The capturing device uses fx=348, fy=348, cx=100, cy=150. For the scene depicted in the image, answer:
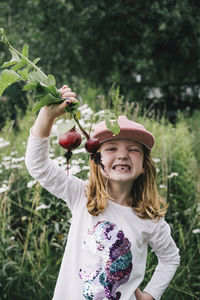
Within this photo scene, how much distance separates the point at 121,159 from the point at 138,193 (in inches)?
11.3

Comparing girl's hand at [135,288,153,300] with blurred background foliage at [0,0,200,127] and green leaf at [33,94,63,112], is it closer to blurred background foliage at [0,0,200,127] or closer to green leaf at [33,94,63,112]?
green leaf at [33,94,63,112]

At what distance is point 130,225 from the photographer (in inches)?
64.5

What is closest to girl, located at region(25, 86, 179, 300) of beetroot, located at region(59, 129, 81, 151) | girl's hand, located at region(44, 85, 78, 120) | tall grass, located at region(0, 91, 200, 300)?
girl's hand, located at region(44, 85, 78, 120)

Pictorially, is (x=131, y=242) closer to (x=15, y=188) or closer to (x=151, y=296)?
(x=151, y=296)

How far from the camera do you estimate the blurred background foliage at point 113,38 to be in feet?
26.4

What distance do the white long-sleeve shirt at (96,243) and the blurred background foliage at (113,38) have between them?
20.3ft

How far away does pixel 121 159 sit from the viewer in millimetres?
1634

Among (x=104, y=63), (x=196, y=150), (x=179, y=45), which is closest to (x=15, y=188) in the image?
(x=196, y=150)

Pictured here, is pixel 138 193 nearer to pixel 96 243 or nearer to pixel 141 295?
pixel 96 243

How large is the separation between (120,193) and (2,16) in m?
8.88

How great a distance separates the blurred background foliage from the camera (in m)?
8.04

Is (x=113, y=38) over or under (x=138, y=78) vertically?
over

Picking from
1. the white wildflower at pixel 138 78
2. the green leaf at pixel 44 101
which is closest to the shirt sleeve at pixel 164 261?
the green leaf at pixel 44 101

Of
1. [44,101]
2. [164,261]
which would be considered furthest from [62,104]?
[164,261]
